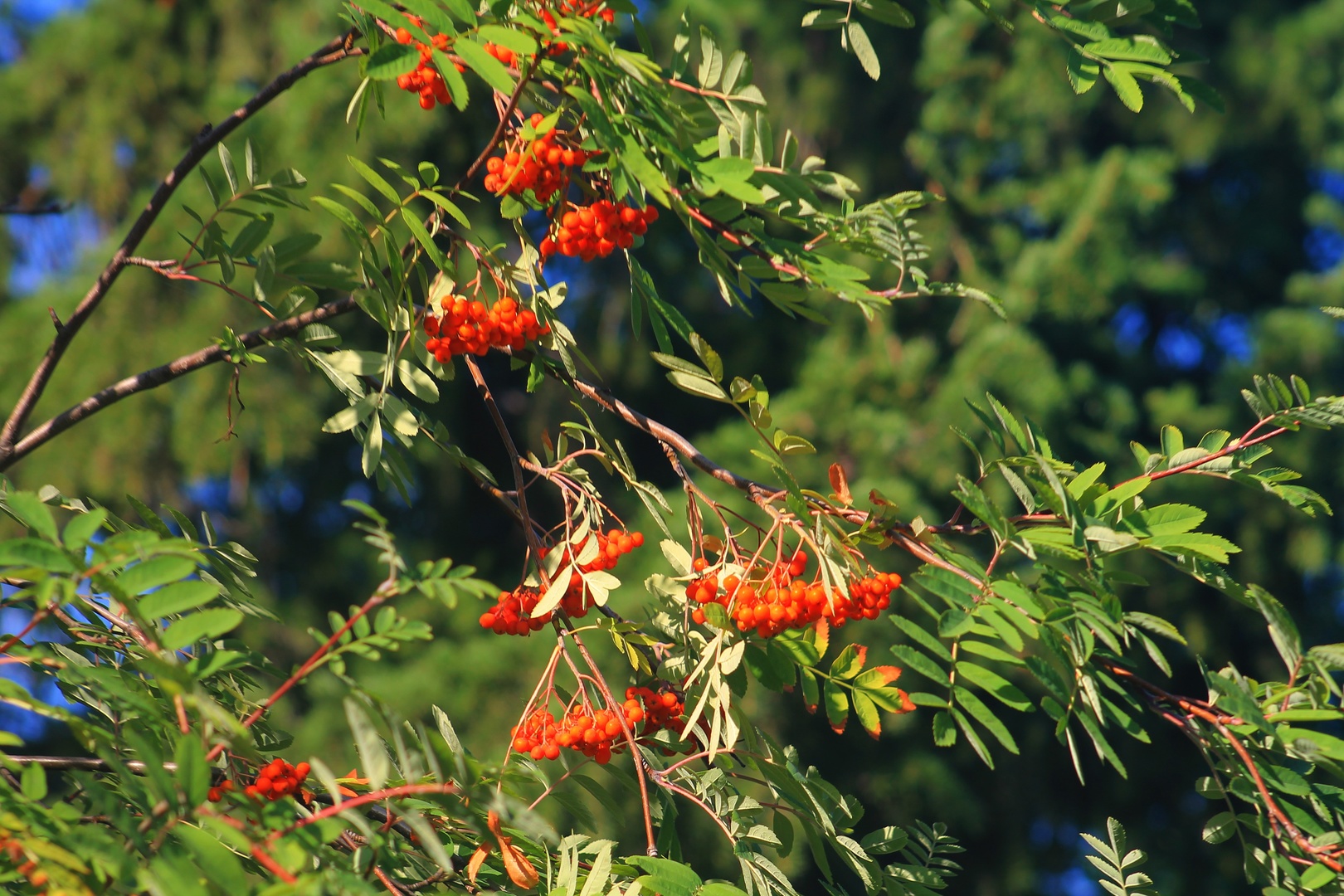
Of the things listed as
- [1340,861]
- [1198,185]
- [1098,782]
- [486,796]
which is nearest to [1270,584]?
[1098,782]

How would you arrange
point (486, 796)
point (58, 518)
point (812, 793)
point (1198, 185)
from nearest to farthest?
point (486, 796)
point (812, 793)
point (58, 518)
point (1198, 185)

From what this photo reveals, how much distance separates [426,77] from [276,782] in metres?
0.71

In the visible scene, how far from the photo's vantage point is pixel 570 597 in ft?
3.76

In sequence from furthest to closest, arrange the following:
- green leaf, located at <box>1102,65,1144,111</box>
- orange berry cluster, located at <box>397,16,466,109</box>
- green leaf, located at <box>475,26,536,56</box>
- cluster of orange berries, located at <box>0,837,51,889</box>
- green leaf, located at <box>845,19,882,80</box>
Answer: green leaf, located at <box>845,19,882,80</box>
green leaf, located at <box>1102,65,1144,111</box>
orange berry cluster, located at <box>397,16,466,109</box>
green leaf, located at <box>475,26,536,56</box>
cluster of orange berries, located at <box>0,837,51,889</box>

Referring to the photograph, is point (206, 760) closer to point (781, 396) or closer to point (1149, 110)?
point (781, 396)

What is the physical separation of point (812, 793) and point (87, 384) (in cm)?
379

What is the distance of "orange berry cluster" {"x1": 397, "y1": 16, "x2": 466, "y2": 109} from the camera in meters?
1.01

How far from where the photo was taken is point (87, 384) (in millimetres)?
4039

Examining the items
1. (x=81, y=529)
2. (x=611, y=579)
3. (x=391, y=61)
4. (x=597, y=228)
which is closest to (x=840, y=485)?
(x=611, y=579)

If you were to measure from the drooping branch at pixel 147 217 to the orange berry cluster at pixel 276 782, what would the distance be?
537 mm

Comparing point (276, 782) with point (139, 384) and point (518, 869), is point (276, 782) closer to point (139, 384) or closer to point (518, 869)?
point (518, 869)

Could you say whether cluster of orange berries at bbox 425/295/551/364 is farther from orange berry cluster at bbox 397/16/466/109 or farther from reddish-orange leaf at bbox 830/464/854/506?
reddish-orange leaf at bbox 830/464/854/506

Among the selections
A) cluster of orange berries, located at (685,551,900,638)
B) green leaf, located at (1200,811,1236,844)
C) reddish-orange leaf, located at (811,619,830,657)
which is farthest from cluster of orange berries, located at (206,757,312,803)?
green leaf, located at (1200,811,1236,844)

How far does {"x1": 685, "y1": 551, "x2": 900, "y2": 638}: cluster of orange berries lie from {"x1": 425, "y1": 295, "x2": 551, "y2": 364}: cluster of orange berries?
12.7 inches
